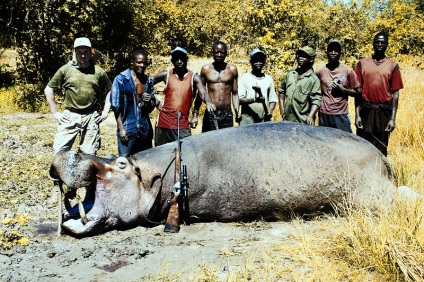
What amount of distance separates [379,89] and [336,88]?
544mm

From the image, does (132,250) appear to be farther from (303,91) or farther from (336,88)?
(336,88)

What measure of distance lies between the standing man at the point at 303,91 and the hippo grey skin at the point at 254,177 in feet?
3.43

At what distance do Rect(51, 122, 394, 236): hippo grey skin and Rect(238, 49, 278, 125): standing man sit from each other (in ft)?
4.75

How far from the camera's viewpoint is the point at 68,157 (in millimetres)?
4277

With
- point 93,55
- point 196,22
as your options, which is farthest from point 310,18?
point 196,22

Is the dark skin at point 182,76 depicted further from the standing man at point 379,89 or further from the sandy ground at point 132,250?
the standing man at point 379,89

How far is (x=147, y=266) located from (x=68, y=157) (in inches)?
51.4

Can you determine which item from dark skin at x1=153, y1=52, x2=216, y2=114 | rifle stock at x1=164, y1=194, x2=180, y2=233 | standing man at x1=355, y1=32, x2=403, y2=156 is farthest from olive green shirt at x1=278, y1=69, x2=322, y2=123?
rifle stock at x1=164, y1=194, x2=180, y2=233

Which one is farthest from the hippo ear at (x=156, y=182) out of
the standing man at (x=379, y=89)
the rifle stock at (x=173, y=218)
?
the standing man at (x=379, y=89)

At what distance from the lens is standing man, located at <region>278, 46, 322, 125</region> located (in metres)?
5.88

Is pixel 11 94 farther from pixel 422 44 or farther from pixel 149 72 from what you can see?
pixel 422 44

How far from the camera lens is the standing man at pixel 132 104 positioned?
17.9ft

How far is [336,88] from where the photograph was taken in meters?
6.00

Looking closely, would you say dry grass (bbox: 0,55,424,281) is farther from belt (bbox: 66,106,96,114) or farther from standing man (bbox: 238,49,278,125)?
standing man (bbox: 238,49,278,125)
